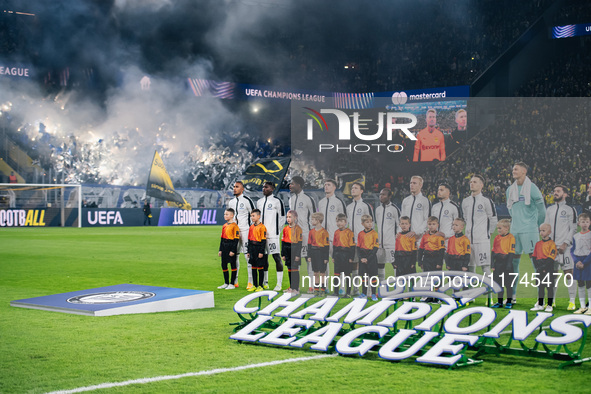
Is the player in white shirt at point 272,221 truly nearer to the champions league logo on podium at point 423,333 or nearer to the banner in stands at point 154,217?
the champions league logo on podium at point 423,333

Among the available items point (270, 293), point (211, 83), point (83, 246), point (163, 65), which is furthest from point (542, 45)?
point (270, 293)

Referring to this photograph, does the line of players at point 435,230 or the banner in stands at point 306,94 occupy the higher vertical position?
the banner in stands at point 306,94

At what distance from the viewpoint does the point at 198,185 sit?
149 ft

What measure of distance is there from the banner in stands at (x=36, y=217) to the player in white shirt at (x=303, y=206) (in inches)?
951

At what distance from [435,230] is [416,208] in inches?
16.0

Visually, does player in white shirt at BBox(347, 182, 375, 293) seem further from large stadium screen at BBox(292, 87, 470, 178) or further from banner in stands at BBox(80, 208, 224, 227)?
banner in stands at BBox(80, 208, 224, 227)

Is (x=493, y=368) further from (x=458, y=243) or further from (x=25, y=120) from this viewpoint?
(x=25, y=120)

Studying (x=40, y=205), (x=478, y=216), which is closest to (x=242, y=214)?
(x=478, y=216)

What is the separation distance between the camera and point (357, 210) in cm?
945

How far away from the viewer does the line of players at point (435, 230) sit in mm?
8953

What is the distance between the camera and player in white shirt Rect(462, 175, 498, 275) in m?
9.19

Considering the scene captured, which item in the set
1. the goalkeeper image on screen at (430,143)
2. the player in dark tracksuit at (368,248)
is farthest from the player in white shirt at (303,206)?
the goalkeeper image on screen at (430,143)

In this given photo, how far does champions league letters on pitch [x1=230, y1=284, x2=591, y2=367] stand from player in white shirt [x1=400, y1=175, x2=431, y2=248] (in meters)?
2.82

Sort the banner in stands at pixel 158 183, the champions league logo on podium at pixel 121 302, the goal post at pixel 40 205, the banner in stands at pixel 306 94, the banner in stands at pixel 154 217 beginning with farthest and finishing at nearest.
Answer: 1. the banner in stands at pixel 306 94
2. the banner in stands at pixel 154 217
3. the banner in stands at pixel 158 183
4. the goal post at pixel 40 205
5. the champions league logo on podium at pixel 121 302
